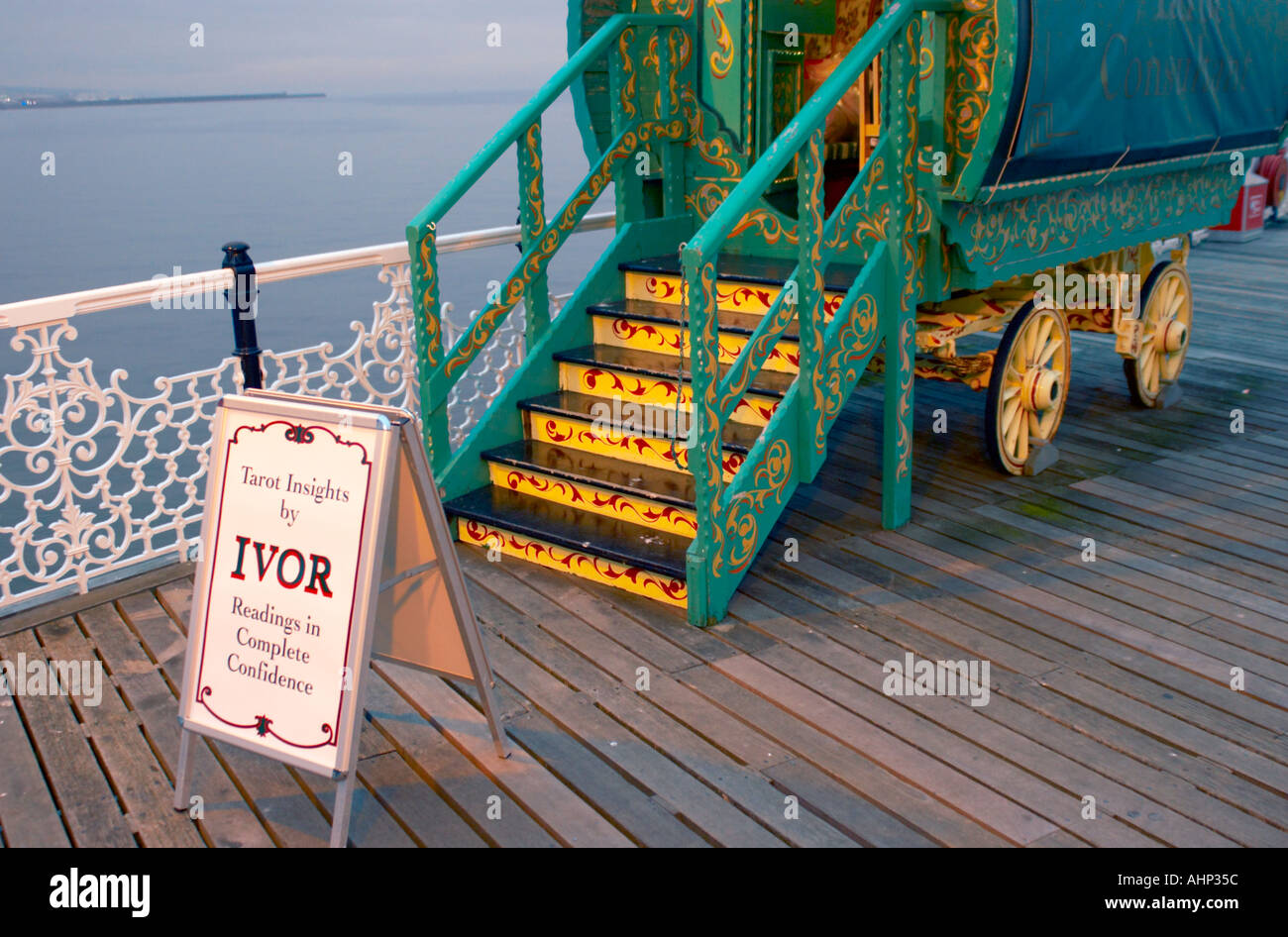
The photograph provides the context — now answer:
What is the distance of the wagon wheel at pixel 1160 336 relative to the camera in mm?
6676

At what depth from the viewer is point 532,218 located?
5422 millimetres

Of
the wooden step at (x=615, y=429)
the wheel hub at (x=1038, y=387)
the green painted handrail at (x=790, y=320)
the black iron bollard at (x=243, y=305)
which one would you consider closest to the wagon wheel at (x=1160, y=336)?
the wheel hub at (x=1038, y=387)

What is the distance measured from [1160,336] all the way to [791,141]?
351 cm

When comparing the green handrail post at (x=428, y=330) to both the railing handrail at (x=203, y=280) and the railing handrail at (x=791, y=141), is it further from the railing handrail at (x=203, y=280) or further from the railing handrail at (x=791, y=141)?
the railing handrail at (x=791, y=141)

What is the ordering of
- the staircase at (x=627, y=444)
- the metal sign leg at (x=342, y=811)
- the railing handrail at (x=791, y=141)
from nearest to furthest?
the metal sign leg at (x=342, y=811) → the railing handrail at (x=791, y=141) → the staircase at (x=627, y=444)

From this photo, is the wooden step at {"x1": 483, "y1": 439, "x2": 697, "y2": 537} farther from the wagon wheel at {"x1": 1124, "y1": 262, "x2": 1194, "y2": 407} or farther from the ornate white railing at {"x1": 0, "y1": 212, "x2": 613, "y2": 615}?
the wagon wheel at {"x1": 1124, "y1": 262, "x2": 1194, "y2": 407}

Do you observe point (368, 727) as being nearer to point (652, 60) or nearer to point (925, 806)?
point (925, 806)

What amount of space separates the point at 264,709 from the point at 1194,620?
10.5 feet

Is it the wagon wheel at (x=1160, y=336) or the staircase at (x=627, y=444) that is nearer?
the staircase at (x=627, y=444)

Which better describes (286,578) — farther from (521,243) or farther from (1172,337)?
(1172,337)

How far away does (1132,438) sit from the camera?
6410 millimetres

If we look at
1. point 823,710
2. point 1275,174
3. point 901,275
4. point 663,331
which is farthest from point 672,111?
point 1275,174

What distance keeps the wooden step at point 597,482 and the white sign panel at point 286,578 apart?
1769 mm
